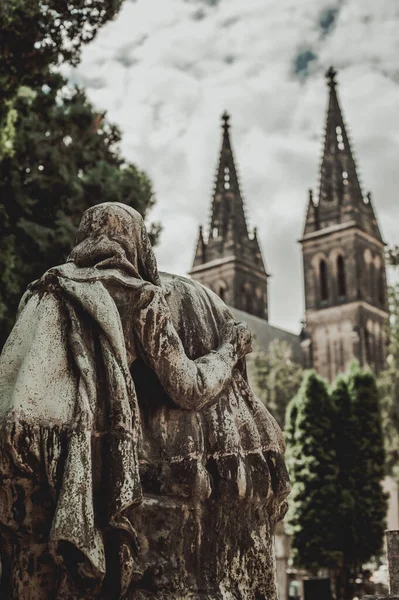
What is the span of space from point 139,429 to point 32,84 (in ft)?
39.6

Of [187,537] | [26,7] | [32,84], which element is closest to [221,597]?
[187,537]

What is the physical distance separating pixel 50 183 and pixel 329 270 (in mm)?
48895

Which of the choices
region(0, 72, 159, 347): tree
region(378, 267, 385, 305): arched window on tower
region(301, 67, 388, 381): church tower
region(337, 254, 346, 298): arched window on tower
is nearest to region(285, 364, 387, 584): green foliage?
region(0, 72, 159, 347): tree

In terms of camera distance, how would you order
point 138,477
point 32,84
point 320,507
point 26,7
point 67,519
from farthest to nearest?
point 320,507
point 32,84
point 26,7
point 138,477
point 67,519

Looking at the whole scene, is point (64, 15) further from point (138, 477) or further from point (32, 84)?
point (138, 477)

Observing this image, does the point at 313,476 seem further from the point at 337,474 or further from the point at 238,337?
the point at 238,337

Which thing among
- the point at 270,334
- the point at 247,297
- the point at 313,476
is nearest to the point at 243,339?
the point at 313,476

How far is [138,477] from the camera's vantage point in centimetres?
325

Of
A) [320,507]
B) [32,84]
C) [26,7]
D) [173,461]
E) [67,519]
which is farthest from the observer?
[320,507]

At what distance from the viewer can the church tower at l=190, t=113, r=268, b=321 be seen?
230 feet

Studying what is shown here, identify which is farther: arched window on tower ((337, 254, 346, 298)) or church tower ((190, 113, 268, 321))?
church tower ((190, 113, 268, 321))

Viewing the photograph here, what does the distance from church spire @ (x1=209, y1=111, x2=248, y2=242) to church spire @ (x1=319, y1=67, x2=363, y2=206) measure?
8.54 m

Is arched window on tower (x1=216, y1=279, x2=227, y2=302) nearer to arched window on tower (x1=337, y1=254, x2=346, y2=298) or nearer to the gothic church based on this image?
the gothic church

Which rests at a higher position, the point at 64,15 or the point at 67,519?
the point at 64,15
